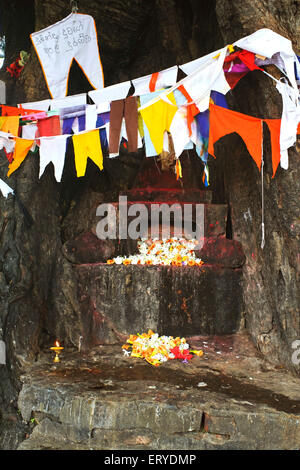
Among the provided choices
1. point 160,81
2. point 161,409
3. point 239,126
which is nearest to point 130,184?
point 160,81

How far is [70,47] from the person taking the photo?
5.80m

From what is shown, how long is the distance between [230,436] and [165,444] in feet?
2.03

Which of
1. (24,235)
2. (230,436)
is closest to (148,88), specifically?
(24,235)

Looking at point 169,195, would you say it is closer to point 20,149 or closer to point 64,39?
point 20,149

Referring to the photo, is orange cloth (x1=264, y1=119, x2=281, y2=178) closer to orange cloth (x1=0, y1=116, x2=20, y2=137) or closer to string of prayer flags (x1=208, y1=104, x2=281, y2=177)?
string of prayer flags (x1=208, y1=104, x2=281, y2=177)

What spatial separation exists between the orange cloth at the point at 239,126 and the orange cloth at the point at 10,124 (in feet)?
8.49

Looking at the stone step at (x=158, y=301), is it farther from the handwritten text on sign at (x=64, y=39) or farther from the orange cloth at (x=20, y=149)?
the handwritten text on sign at (x=64, y=39)

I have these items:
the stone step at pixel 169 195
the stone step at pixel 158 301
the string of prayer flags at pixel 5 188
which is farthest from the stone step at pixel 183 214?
the string of prayer flags at pixel 5 188

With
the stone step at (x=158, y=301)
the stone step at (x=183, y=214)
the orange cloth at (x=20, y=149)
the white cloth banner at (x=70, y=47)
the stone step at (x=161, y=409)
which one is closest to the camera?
the stone step at (x=161, y=409)

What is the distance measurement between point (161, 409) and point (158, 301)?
2.03 metres

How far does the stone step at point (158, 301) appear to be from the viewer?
6043 millimetres

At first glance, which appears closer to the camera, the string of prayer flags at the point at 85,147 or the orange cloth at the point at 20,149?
the string of prayer flags at the point at 85,147

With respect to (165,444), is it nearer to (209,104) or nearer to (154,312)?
(154,312)

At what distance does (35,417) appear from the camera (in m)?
4.63
